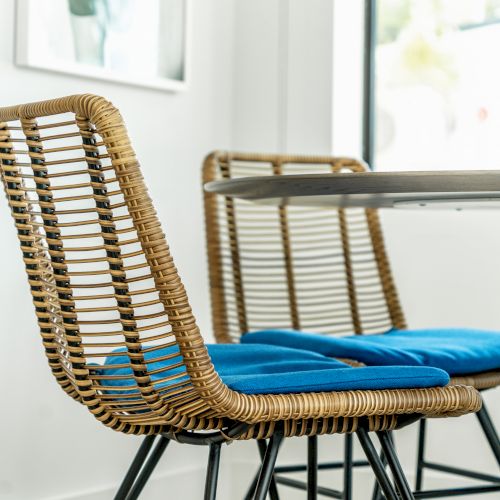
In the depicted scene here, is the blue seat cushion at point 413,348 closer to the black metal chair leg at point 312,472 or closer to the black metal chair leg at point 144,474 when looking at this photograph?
the black metal chair leg at point 312,472

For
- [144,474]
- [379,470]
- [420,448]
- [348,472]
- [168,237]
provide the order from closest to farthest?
[379,470]
[144,474]
[348,472]
[420,448]
[168,237]

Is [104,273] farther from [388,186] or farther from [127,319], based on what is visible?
[388,186]

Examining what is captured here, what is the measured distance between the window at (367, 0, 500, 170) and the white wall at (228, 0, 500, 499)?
96 millimetres

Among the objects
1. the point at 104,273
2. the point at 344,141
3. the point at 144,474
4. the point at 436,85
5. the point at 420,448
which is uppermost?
the point at 436,85

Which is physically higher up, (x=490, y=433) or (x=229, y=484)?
(x=490, y=433)

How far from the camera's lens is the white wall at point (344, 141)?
7.63ft

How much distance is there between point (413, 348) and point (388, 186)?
0.44 meters

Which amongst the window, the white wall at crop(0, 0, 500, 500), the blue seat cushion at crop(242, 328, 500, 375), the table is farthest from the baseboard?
the table

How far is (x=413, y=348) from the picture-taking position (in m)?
1.54

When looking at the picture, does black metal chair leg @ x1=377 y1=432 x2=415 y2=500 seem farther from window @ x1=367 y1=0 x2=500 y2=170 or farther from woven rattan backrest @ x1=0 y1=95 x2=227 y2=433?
window @ x1=367 y1=0 x2=500 y2=170

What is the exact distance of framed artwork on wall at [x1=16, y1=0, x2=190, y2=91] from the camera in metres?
2.02

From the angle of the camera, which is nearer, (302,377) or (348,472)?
(302,377)

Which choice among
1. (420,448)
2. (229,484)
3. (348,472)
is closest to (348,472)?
Result: (348,472)

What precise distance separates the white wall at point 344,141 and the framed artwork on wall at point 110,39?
294 mm
